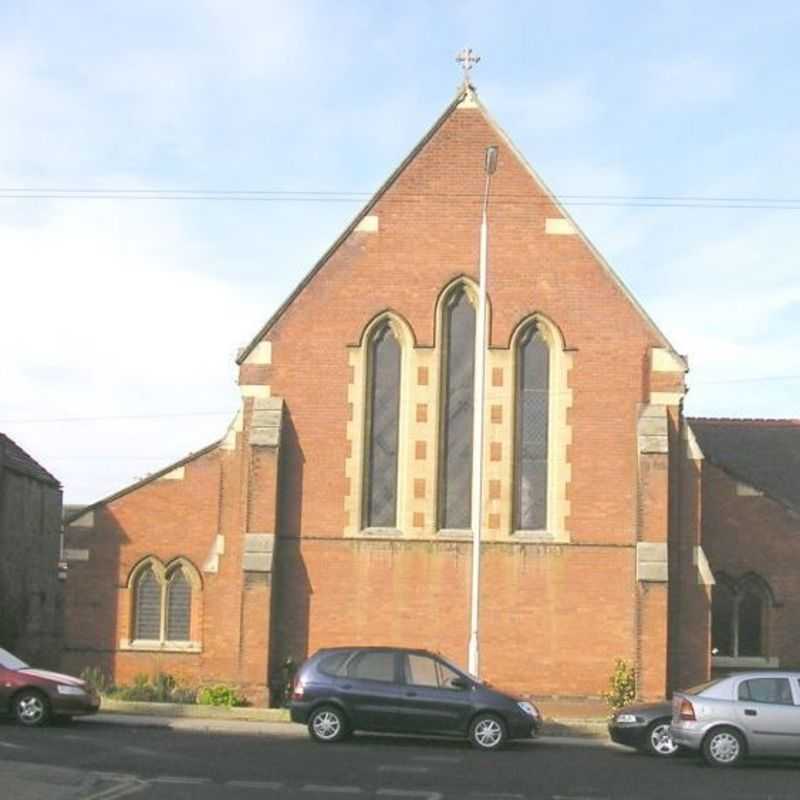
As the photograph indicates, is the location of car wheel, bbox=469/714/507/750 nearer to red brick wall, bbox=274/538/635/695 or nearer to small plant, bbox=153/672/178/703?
red brick wall, bbox=274/538/635/695

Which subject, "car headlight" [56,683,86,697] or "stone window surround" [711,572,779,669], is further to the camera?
"stone window surround" [711,572,779,669]

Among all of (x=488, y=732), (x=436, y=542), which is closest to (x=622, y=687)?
(x=436, y=542)

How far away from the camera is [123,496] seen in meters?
31.5

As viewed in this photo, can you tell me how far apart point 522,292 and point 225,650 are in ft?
29.8

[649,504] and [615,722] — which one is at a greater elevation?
[649,504]

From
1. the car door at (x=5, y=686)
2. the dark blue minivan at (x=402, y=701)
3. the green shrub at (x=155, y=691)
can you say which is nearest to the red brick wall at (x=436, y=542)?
the green shrub at (x=155, y=691)

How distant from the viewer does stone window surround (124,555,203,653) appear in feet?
101

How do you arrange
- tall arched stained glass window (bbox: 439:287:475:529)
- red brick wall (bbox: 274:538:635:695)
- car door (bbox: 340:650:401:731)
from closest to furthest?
car door (bbox: 340:650:401:731) < red brick wall (bbox: 274:538:635:695) < tall arched stained glass window (bbox: 439:287:475:529)

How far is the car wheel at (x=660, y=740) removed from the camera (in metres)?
23.0

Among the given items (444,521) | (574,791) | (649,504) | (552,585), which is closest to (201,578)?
(444,521)

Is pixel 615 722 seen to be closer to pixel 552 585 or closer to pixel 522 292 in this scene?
pixel 552 585

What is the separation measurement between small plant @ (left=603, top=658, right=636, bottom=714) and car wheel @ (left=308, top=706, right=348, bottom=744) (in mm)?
7438

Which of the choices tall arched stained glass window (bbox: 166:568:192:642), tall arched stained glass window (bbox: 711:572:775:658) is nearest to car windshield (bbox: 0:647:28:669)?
tall arched stained glass window (bbox: 166:568:192:642)

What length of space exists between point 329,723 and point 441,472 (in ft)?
26.8
